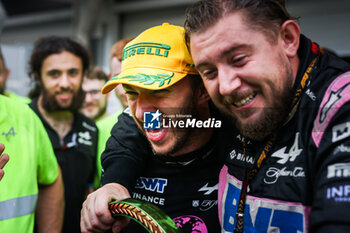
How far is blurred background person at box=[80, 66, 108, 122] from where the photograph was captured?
10.6 feet

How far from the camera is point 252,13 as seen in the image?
999mm

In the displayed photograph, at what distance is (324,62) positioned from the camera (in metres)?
1.00

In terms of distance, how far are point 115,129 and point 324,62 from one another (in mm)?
872

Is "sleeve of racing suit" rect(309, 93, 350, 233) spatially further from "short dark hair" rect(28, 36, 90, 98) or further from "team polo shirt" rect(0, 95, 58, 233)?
"short dark hair" rect(28, 36, 90, 98)

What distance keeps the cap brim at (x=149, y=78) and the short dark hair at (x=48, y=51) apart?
176 cm

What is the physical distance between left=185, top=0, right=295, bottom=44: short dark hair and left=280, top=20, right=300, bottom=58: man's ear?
0.8 inches

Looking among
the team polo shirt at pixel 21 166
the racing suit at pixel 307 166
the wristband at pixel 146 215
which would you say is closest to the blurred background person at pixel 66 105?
the team polo shirt at pixel 21 166

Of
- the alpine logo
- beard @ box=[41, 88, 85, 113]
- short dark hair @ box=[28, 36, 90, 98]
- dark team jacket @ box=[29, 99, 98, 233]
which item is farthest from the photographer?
short dark hair @ box=[28, 36, 90, 98]

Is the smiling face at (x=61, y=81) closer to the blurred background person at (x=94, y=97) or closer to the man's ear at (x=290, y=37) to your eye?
the blurred background person at (x=94, y=97)

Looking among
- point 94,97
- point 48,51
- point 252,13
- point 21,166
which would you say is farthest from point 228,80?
point 94,97

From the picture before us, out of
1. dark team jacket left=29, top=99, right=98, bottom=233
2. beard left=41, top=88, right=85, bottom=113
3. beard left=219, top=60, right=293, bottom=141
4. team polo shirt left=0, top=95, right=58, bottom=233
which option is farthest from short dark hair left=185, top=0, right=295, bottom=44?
beard left=41, top=88, right=85, bottom=113

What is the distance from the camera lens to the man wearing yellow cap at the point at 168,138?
124 cm

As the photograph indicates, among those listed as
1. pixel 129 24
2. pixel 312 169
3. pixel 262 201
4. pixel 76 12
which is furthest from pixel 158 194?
pixel 76 12

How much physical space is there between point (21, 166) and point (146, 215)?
77 centimetres
